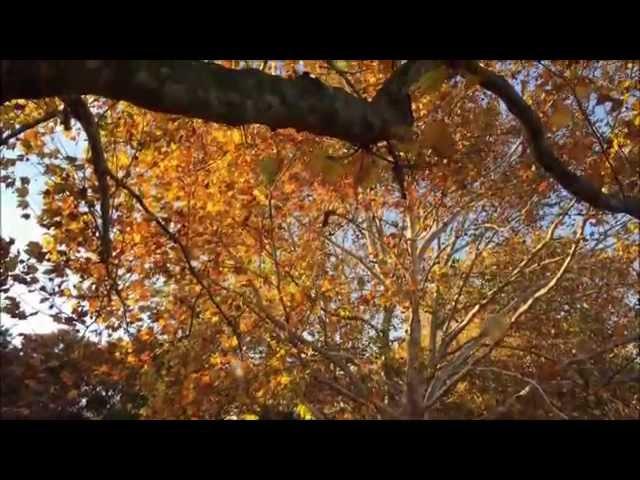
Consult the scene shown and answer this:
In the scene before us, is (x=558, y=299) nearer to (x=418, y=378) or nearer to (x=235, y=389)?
(x=418, y=378)

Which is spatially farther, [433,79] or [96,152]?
[96,152]

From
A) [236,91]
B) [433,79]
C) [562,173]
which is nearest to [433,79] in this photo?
[433,79]

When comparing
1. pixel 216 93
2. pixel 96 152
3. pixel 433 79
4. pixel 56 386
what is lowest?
pixel 216 93

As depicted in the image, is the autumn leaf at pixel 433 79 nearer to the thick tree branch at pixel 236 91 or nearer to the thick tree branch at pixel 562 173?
the thick tree branch at pixel 236 91

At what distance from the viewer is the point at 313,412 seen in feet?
33.8

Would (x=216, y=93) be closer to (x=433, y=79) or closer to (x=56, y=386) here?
(x=433, y=79)

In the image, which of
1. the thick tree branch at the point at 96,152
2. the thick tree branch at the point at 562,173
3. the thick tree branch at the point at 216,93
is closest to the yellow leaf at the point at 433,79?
the thick tree branch at the point at 216,93

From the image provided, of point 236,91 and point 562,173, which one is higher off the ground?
point 562,173

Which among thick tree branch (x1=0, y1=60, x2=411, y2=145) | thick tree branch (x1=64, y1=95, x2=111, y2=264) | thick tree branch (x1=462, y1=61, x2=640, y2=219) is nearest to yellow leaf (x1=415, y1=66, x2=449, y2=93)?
thick tree branch (x1=0, y1=60, x2=411, y2=145)

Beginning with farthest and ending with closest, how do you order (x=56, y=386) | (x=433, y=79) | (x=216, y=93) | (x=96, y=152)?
(x=56, y=386) < (x=96, y=152) < (x=433, y=79) < (x=216, y=93)

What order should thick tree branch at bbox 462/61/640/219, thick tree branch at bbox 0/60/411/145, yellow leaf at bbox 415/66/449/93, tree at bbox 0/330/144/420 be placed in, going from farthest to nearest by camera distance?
tree at bbox 0/330/144/420, thick tree branch at bbox 462/61/640/219, yellow leaf at bbox 415/66/449/93, thick tree branch at bbox 0/60/411/145

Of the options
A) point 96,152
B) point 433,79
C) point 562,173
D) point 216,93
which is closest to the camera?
point 216,93

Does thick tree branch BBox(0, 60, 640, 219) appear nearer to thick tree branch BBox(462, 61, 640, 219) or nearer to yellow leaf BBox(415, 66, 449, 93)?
yellow leaf BBox(415, 66, 449, 93)
